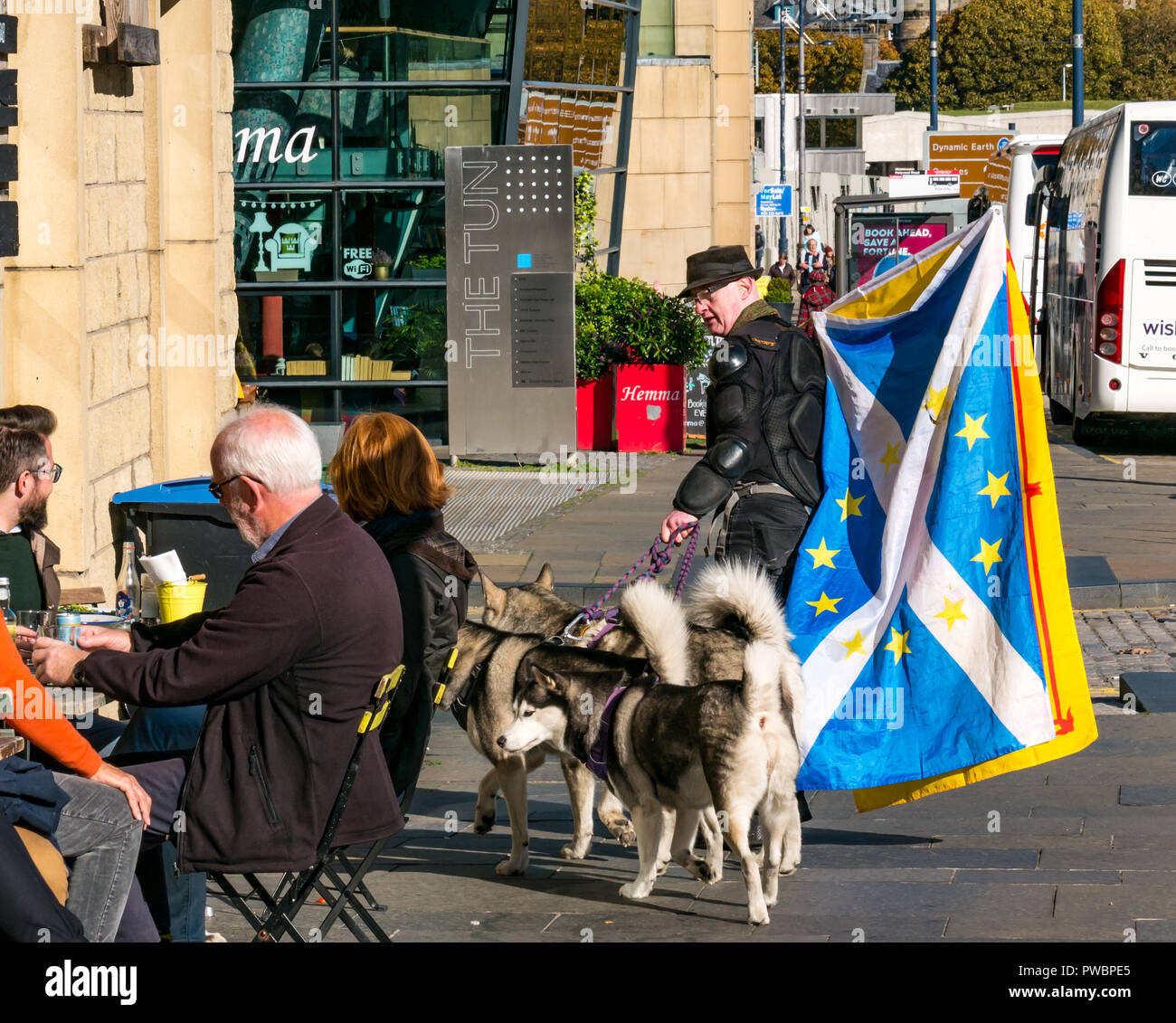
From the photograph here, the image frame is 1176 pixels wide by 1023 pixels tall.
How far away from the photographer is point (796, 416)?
6.62 metres

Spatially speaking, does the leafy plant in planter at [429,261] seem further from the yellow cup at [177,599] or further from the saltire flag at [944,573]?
the yellow cup at [177,599]

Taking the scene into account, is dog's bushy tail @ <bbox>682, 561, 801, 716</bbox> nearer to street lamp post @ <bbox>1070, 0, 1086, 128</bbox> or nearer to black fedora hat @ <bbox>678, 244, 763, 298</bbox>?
black fedora hat @ <bbox>678, 244, 763, 298</bbox>

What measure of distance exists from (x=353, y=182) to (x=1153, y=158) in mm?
8934

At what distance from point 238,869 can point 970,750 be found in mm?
2931

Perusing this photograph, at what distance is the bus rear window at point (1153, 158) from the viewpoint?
19781mm

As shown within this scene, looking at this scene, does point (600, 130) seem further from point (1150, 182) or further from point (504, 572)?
point (504, 572)

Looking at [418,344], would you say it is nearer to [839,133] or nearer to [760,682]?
[760,682]

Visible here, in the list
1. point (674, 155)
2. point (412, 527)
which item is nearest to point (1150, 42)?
point (674, 155)

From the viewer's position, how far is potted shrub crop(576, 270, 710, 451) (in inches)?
736

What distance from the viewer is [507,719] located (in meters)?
6.28

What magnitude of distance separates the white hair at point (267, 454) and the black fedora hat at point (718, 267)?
243 centimetres

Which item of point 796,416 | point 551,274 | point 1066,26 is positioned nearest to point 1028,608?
point 796,416

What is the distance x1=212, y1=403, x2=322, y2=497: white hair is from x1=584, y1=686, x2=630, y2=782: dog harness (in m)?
1.66

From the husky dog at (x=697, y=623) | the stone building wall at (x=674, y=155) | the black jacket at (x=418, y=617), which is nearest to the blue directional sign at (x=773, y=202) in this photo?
the stone building wall at (x=674, y=155)
